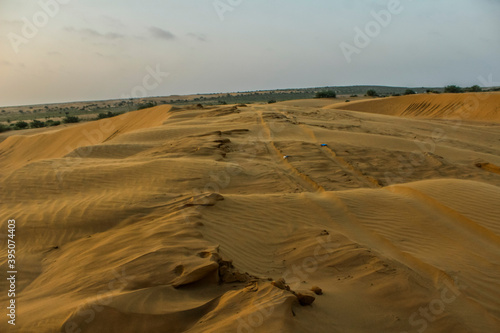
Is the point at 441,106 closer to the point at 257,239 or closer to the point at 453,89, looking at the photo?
the point at 453,89

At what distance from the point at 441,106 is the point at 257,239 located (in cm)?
2339

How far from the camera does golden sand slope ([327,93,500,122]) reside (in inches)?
872

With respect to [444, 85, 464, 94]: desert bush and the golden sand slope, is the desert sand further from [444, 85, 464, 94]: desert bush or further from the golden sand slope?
[444, 85, 464, 94]: desert bush

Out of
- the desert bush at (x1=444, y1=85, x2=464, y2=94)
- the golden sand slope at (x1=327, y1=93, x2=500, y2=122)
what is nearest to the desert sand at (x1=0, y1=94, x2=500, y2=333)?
the golden sand slope at (x1=327, y1=93, x2=500, y2=122)

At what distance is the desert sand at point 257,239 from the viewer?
10.3 ft

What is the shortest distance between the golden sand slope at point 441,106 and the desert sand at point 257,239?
14.5 m

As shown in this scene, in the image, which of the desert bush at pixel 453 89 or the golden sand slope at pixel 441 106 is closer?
the golden sand slope at pixel 441 106

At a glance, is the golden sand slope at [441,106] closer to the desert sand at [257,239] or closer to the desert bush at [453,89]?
the desert bush at [453,89]

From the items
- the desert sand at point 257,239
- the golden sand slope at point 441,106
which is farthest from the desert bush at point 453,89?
the desert sand at point 257,239

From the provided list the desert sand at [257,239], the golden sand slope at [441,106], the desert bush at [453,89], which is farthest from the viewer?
the desert bush at [453,89]

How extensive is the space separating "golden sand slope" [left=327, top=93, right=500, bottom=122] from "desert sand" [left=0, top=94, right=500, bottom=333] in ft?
47.7

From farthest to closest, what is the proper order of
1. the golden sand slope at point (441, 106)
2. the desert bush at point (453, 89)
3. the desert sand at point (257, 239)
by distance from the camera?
the desert bush at point (453, 89) → the golden sand slope at point (441, 106) → the desert sand at point (257, 239)

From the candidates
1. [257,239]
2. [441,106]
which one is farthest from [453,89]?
[257,239]

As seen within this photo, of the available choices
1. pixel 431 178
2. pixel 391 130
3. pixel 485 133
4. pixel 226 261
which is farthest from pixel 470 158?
pixel 226 261
